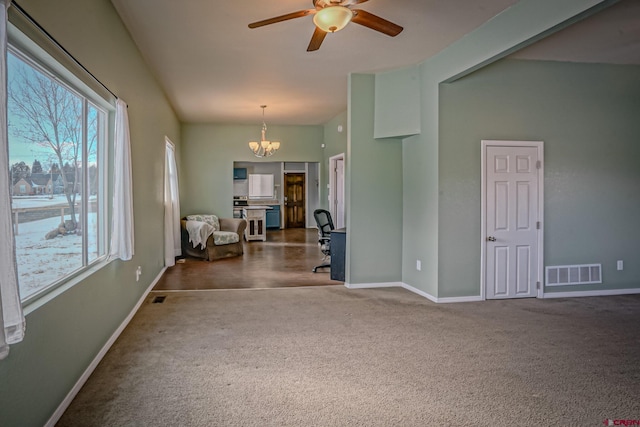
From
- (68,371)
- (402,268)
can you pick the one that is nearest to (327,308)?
(402,268)

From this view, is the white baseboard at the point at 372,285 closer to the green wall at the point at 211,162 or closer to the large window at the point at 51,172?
the large window at the point at 51,172

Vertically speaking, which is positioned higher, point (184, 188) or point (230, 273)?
point (184, 188)

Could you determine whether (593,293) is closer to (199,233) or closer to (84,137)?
(84,137)

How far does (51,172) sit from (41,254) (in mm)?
509

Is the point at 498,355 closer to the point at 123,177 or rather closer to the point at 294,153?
the point at 123,177

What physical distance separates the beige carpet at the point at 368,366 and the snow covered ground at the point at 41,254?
2.45ft

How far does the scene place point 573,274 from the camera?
507 cm

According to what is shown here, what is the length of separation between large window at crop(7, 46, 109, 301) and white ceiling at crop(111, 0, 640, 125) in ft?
3.63

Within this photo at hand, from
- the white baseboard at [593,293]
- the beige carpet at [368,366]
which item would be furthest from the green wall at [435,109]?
the white baseboard at [593,293]

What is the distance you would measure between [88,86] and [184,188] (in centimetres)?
637

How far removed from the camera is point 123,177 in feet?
11.6

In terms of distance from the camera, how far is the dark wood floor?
5703mm

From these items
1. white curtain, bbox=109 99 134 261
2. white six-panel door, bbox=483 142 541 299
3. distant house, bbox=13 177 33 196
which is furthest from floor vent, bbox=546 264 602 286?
distant house, bbox=13 177 33 196

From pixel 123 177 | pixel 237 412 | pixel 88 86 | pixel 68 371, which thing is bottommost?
pixel 237 412
